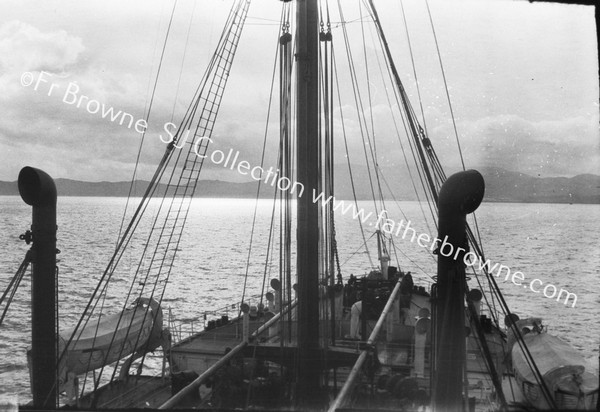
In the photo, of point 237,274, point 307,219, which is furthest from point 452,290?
point 237,274

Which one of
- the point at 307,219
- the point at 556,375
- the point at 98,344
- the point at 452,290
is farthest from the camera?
the point at 98,344

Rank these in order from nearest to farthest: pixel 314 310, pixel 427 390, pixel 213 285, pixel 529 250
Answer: pixel 314 310, pixel 427 390, pixel 213 285, pixel 529 250

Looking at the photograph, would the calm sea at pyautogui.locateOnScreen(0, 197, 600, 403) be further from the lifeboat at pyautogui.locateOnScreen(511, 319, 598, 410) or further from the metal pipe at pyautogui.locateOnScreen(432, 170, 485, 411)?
the metal pipe at pyautogui.locateOnScreen(432, 170, 485, 411)

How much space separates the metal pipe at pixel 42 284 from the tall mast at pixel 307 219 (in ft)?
12.1

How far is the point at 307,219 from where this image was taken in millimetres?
8219

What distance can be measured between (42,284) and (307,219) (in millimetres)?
4002

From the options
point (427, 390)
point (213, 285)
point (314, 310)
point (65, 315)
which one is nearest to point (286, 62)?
point (314, 310)

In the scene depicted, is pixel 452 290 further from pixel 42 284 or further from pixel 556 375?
pixel 42 284

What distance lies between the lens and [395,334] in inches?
543

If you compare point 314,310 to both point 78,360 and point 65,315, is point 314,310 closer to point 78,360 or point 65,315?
point 78,360

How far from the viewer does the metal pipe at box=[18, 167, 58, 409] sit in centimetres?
685

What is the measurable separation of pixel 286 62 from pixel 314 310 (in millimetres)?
5283

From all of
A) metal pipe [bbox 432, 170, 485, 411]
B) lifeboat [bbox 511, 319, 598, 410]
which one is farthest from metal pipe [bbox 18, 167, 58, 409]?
lifeboat [bbox 511, 319, 598, 410]

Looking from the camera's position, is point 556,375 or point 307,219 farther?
point 556,375
